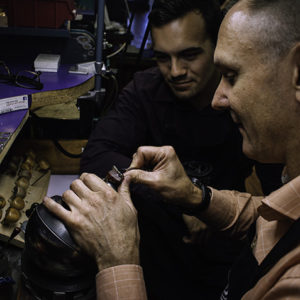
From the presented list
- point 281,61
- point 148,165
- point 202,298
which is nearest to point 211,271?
point 202,298

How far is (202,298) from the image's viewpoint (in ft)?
4.79

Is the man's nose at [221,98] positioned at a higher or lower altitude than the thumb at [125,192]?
higher

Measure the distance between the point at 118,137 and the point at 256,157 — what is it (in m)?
0.84

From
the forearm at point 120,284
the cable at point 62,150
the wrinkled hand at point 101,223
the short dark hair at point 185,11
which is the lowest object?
the cable at point 62,150

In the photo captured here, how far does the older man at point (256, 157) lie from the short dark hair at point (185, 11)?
2.20 feet

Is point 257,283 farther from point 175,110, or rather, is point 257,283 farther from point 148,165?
point 175,110

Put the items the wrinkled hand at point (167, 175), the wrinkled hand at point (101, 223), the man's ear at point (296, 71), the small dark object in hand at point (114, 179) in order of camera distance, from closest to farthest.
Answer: the man's ear at point (296, 71), the wrinkled hand at point (101, 223), the small dark object in hand at point (114, 179), the wrinkled hand at point (167, 175)

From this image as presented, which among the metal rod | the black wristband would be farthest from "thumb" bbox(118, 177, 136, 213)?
the metal rod

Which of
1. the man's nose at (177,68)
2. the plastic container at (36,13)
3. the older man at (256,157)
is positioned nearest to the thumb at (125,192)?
the older man at (256,157)

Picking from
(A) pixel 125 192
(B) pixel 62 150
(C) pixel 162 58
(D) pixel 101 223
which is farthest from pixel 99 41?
(D) pixel 101 223

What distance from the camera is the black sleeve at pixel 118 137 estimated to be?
1502 mm

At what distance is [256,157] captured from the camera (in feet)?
3.16

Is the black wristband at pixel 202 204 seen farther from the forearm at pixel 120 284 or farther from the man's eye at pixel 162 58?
the man's eye at pixel 162 58

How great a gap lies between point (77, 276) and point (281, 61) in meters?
0.81
